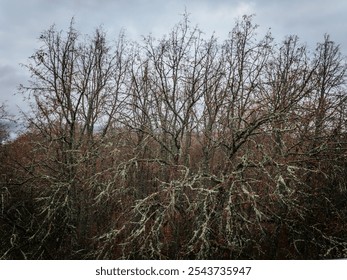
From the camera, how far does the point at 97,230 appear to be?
13.5m

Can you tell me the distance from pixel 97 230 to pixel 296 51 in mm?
12596

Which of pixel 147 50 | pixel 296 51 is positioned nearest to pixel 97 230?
pixel 147 50

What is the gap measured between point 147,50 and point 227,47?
10.6 ft

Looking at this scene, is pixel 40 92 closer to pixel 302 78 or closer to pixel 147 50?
pixel 147 50

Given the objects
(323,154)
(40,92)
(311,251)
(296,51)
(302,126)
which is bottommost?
(311,251)

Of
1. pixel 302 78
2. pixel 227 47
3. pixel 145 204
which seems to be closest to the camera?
pixel 145 204

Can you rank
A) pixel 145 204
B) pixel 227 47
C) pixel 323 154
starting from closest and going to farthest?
pixel 145 204, pixel 323 154, pixel 227 47

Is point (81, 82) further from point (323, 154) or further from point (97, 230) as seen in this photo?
point (323, 154)

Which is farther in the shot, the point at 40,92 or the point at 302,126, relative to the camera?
the point at 40,92
